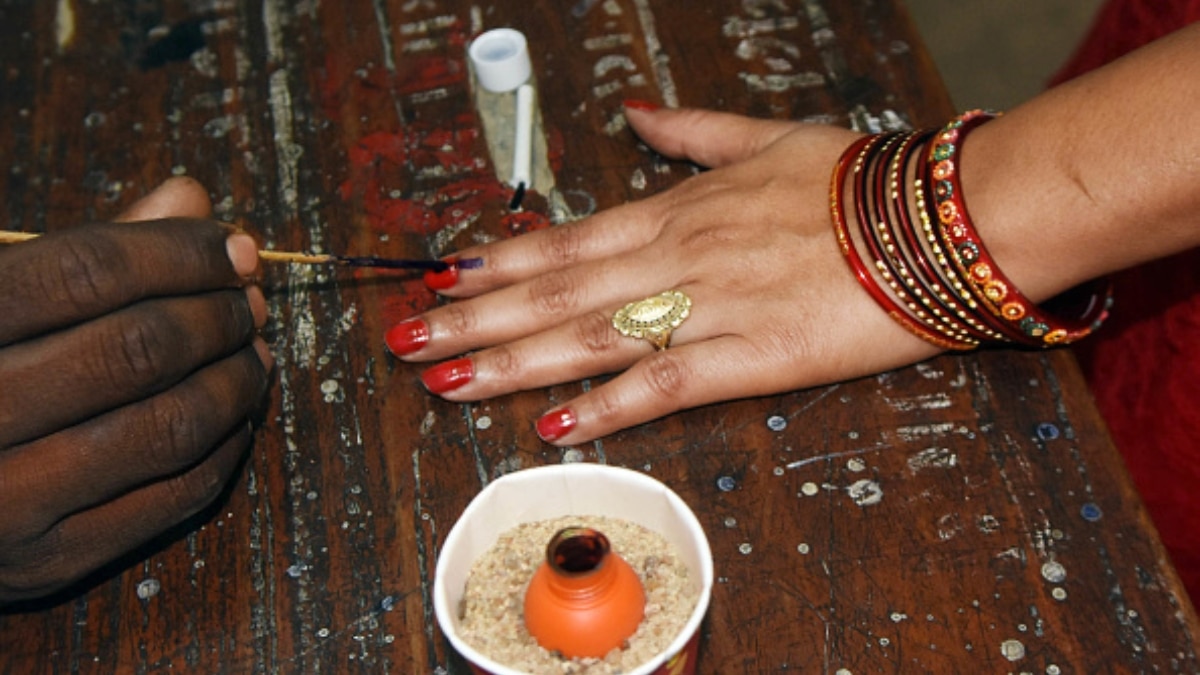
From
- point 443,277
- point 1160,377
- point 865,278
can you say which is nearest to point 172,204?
point 443,277

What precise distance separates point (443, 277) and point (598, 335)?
0.19 meters

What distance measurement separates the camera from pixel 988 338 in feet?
3.54

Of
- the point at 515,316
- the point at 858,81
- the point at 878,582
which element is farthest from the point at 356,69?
the point at 878,582

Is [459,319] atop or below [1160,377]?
atop

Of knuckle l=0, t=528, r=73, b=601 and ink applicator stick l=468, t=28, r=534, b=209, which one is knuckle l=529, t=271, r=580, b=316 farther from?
knuckle l=0, t=528, r=73, b=601

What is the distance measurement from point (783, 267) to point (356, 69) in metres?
0.64

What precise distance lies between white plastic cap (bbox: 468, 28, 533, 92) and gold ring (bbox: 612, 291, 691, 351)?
1.26 feet

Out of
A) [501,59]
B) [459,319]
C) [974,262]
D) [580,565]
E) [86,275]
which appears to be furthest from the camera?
[501,59]

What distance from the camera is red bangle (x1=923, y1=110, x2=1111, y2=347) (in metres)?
1.04

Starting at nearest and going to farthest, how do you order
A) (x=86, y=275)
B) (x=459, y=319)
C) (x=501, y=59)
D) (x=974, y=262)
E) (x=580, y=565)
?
(x=580, y=565)
(x=86, y=275)
(x=974, y=262)
(x=459, y=319)
(x=501, y=59)

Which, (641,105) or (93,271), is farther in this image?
(641,105)

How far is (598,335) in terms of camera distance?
1129 mm

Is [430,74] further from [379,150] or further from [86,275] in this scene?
[86,275]

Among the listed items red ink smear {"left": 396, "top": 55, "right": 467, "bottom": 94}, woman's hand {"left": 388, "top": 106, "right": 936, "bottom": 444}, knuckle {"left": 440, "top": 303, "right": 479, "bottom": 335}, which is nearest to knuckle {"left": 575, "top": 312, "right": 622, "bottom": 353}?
woman's hand {"left": 388, "top": 106, "right": 936, "bottom": 444}
